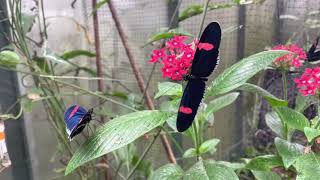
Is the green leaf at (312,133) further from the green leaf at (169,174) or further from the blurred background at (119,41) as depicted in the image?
the blurred background at (119,41)

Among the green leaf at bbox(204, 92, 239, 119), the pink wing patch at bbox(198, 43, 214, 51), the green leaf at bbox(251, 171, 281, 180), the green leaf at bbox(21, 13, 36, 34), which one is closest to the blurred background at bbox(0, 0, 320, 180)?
the green leaf at bbox(21, 13, 36, 34)

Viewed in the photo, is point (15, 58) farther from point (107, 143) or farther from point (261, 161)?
point (261, 161)

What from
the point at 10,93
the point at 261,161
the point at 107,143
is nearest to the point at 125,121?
the point at 107,143

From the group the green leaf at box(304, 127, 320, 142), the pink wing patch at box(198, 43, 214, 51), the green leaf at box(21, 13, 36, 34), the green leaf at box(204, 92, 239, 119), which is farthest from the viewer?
the green leaf at box(21, 13, 36, 34)

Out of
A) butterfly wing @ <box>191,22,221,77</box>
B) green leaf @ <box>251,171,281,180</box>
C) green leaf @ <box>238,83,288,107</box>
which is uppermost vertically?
butterfly wing @ <box>191,22,221,77</box>

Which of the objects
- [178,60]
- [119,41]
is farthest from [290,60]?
[119,41]

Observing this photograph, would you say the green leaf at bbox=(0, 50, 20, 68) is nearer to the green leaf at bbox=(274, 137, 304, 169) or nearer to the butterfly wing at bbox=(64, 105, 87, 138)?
the butterfly wing at bbox=(64, 105, 87, 138)

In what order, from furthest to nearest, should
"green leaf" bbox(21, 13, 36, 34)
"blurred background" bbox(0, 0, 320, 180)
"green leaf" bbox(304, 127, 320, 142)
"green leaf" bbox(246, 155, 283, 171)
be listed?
"blurred background" bbox(0, 0, 320, 180) < "green leaf" bbox(21, 13, 36, 34) < "green leaf" bbox(246, 155, 283, 171) < "green leaf" bbox(304, 127, 320, 142)

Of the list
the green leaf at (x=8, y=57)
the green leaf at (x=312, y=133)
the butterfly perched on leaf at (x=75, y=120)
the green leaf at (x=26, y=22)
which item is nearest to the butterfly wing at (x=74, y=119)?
the butterfly perched on leaf at (x=75, y=120)
